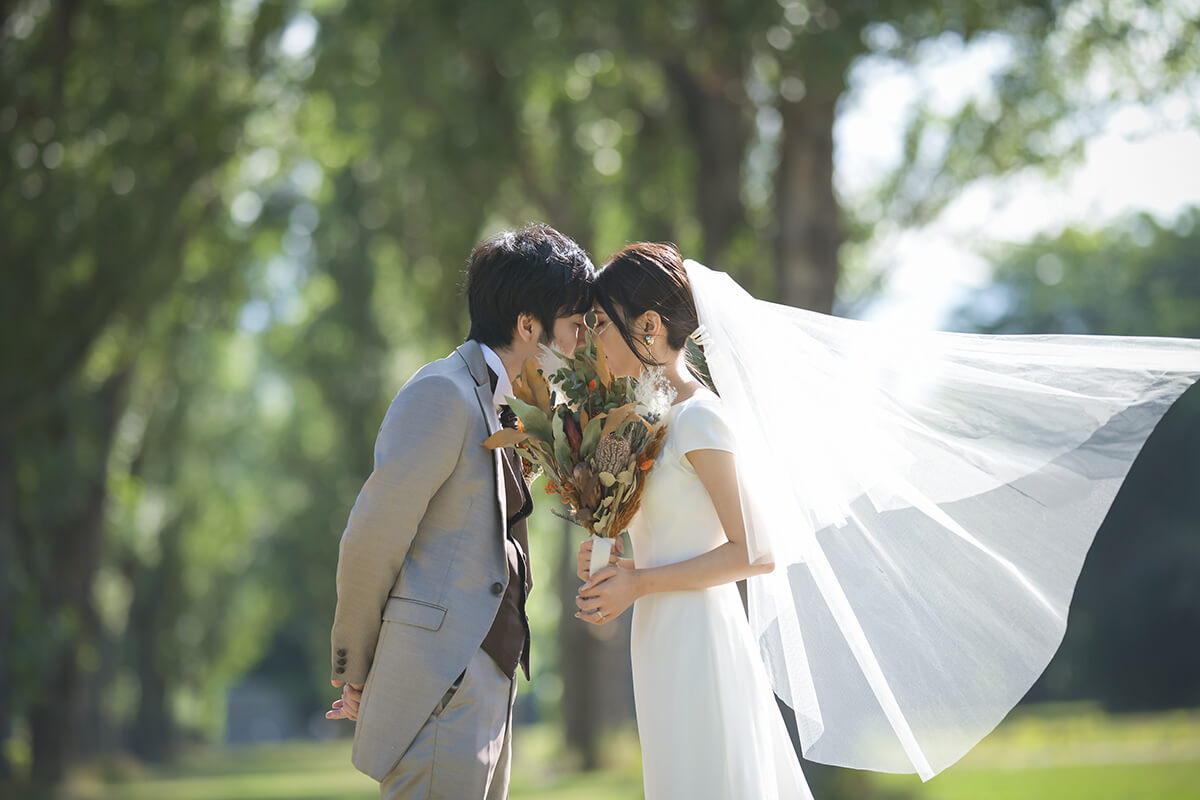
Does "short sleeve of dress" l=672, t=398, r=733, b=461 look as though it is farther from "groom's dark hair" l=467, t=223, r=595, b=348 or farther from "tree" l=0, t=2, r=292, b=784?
"tree" l=0, t=2, r=292, b=784

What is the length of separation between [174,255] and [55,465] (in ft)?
11.8

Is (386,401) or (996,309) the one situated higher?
(996,309)

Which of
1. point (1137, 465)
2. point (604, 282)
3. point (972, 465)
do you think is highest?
point (604, 282)

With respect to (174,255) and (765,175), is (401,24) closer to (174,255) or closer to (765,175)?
(174,255)

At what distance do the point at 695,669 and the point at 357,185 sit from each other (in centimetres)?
2107

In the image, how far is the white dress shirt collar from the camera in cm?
418

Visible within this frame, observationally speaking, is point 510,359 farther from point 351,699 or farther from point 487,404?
point 351,699

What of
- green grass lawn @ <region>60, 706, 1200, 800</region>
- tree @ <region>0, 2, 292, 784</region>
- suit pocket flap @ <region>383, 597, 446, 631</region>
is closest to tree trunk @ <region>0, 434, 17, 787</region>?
tree @ <region>0, 2, 292, 784</region>

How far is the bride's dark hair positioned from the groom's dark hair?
0.36 feet

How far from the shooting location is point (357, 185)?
78.3 feet

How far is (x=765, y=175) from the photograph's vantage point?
18.5 m

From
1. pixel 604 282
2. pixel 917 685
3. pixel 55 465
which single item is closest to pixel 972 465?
pixel 917 685

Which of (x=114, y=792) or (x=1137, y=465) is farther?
(x=1137, y=465)

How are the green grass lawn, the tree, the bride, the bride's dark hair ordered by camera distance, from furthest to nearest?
the green grass lawn → the tree → the bride's dark hair → the bride
